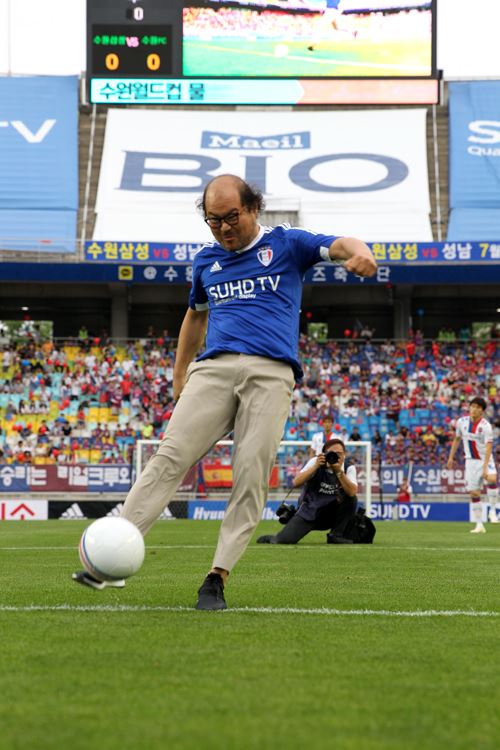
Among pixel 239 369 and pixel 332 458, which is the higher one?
pixel 239 369

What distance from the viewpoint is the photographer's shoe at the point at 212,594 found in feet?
19.0

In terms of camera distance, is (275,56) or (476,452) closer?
(476,452)

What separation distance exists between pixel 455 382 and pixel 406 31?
13135 millimetres

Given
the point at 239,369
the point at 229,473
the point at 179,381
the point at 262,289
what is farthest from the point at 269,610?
the point at 229,473

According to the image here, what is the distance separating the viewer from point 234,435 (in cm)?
597

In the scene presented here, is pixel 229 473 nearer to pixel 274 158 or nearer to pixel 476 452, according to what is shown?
pixel 476 452

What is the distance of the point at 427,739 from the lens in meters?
2.88

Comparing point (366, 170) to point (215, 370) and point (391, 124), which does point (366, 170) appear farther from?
point (215, 370)

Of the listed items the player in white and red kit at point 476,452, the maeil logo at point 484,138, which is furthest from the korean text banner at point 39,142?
the player in white and red kit at point 476,452

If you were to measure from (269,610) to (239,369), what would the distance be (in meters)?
1.26

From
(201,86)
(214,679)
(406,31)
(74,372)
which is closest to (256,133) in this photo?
(201,86)

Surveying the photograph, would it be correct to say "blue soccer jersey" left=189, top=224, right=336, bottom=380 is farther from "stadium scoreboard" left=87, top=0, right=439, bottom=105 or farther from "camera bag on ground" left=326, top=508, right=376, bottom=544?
"stadium scoreboard" left=87, top=0, right=439, bottom=105

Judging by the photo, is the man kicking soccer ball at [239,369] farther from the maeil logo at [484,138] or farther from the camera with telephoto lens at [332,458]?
the maeil logo at [484,138]

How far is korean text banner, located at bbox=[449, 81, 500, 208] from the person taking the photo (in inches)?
1559
